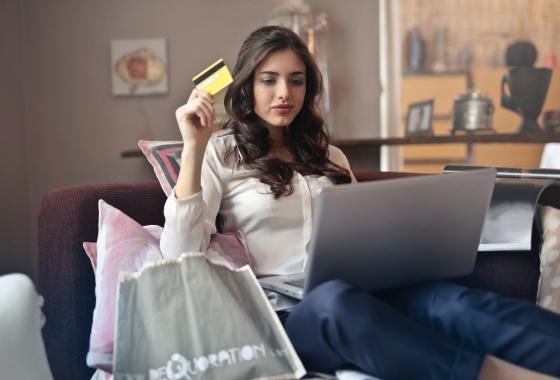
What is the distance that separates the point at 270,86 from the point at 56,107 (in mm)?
2087

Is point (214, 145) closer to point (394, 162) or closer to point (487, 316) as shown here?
point (487, 316)

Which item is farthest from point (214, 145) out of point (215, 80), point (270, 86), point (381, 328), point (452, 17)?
point (452, 17)

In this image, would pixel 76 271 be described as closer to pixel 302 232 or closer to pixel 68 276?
pixel 68 276

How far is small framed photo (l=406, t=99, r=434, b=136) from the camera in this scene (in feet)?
12.8

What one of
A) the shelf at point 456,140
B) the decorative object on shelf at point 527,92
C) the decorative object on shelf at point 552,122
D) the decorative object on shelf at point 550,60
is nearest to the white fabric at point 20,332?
the shelf at point 456,140

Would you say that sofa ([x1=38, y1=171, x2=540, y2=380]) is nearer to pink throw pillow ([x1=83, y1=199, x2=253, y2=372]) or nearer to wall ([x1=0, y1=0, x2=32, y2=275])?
pink throw pillow ([x1=83, y1=199, x2=253, y2=372])

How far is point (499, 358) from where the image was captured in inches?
53.9

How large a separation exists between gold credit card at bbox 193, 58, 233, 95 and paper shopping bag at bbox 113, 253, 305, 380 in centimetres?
36

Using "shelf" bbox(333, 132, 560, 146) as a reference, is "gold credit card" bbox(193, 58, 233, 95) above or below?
above

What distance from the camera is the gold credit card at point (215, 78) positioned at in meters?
1.53

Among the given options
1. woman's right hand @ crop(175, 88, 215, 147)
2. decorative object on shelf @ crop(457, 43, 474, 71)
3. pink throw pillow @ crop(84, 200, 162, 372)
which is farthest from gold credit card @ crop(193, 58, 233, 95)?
decorative object on shelf @ crop(457, 43, 474, 71)

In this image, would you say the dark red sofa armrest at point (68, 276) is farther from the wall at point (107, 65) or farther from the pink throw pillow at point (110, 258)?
the wall at point (107, 65)

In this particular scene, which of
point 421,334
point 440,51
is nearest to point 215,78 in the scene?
point 421,334

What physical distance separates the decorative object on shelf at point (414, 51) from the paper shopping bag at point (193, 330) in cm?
282
